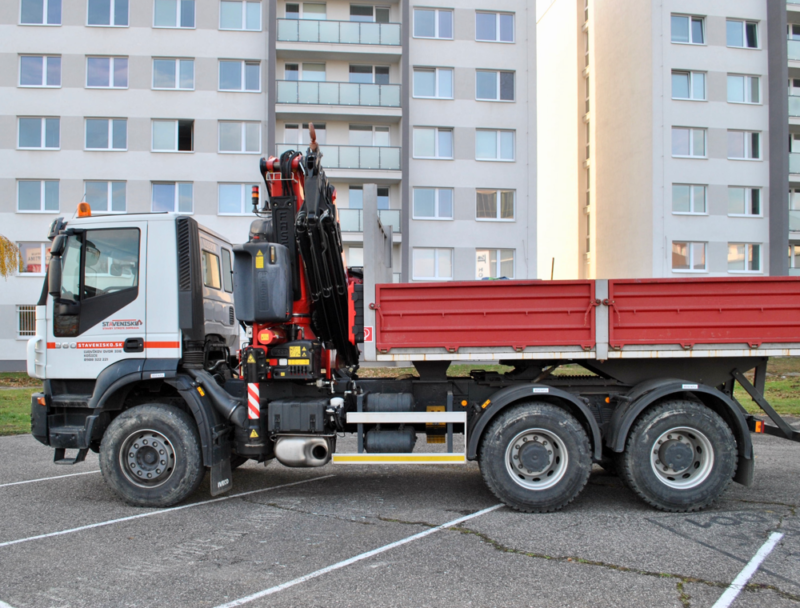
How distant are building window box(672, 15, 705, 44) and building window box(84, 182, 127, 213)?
2617 cm

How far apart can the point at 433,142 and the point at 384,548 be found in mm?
25608

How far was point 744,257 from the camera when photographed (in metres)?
29.7

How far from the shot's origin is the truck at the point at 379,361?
591 cm

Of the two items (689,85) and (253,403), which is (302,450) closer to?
(253,403)

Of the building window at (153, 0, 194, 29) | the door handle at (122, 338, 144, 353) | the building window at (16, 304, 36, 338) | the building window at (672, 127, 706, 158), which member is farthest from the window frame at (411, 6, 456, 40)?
the door handle at (122, 338, 144, 353)

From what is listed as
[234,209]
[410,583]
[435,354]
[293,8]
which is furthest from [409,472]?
[293,8]

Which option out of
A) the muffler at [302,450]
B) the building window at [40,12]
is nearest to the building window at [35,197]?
the building window at [40,12]

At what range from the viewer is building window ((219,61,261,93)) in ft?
91.8

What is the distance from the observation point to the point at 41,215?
27.2m

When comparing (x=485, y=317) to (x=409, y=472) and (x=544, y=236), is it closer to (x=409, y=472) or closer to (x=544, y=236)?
(x=409, y=472)

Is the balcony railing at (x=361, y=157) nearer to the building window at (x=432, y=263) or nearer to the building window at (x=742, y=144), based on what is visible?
the building window at (x=432, y=263)

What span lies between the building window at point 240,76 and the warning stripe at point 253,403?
24418 millimetres

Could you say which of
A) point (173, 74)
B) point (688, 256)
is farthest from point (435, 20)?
point (688, 256)

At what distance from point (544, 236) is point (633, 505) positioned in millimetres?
35738
